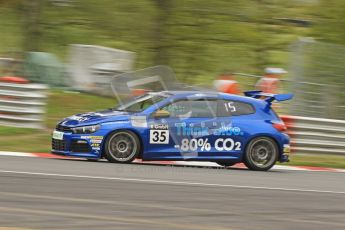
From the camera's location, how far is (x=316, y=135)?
16672 mm

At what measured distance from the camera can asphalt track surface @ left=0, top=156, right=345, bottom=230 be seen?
23.7 ft

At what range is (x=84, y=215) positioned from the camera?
7.28 metres

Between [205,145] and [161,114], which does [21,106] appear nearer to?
[161,114]

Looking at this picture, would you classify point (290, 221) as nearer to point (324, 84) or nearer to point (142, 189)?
point (142, 189)

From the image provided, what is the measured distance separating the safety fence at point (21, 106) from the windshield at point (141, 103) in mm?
4279

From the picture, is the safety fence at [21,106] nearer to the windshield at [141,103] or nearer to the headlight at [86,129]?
the windshield at [141,103]

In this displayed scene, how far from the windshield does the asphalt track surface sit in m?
1.07

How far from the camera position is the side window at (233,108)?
13.0m

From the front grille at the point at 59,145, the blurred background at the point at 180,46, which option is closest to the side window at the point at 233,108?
the front grille at the point at 59,145

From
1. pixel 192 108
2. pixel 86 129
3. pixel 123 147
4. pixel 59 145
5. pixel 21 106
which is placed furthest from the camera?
pixel 21 106

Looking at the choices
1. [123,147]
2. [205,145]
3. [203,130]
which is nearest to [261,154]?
[205,145]

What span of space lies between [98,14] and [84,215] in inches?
622

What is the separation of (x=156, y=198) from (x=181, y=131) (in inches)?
158

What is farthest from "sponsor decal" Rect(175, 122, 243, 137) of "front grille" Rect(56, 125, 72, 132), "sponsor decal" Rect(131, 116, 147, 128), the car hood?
"front grille" Rect(56, 125, 72, 132)
